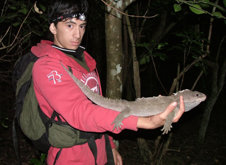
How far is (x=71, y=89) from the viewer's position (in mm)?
1550

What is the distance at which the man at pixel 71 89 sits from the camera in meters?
1.48

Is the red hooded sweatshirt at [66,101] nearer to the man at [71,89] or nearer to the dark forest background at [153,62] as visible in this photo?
the man at [71,89]

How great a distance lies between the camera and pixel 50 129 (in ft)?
5.70

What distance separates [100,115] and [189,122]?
7.20m

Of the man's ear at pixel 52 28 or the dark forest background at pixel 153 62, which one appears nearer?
the man's ear at pixel 52 28

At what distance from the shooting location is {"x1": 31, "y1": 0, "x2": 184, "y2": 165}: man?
1.48 metres

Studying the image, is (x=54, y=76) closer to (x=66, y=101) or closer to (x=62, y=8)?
(x=66, y=101)

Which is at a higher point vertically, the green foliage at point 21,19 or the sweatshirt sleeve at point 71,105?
the green foliage at point 21,19

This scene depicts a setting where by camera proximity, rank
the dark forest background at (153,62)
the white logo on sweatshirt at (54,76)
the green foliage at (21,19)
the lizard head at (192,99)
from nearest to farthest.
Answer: the white logo on sweatshirt at (54,76) → the lizard head at (192,99) → the green foliage at (21,19) → the dark forest background at (153,62)

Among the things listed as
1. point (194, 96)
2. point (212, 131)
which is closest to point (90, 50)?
point (212, 131)

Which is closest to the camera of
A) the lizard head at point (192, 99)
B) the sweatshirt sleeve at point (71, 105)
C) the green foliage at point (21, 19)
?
the sweatshirt sleeve at point (71, 105)

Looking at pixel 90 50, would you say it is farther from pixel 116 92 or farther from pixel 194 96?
pixel 194 96

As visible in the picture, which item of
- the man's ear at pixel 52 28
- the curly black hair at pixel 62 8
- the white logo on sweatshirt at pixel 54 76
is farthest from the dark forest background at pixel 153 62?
the white logo on sweatshirt at pixel 54 76

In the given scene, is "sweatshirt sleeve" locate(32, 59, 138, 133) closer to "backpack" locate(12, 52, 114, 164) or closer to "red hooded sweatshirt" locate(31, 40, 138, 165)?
"red hooded sweatshirt" locate(31, 40, 138, 165)
